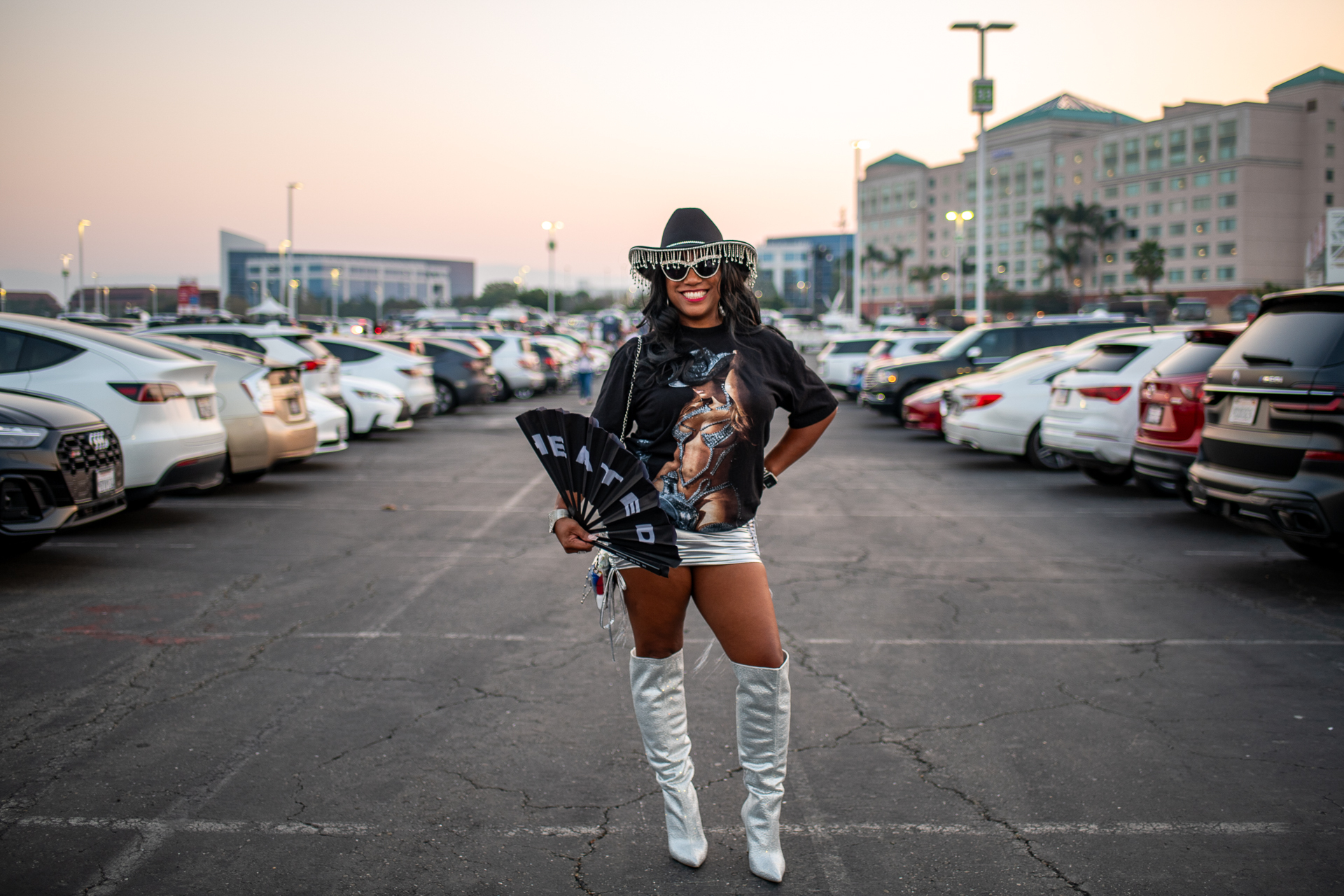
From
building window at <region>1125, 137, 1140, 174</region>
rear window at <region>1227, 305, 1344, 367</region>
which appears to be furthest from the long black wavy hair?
building window at <region>1125, 137, 1140, 174</region>

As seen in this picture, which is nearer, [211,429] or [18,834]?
[18,834]

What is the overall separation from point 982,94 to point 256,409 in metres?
→ 24.8

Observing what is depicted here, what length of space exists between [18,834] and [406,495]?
797cm

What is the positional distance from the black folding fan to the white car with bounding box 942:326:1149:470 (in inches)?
440

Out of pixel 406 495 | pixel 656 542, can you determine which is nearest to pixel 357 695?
pixel 656 542

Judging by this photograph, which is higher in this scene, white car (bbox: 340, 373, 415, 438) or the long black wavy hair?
the long black wavy hair

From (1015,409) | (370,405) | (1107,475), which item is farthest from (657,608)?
(370,405)

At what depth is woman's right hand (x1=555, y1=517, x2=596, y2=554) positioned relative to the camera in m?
3.20

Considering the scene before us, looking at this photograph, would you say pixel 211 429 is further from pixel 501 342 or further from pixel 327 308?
pixel 327 308

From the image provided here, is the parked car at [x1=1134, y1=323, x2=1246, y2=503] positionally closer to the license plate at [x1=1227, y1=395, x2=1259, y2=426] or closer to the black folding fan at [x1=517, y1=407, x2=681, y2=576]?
the license plate at [x1=1227, y1=395, x2=1259, y2=426]

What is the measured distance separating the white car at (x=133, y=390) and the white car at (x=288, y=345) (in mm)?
5095

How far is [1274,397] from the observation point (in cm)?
673

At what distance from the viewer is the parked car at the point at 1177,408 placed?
8.91 meters

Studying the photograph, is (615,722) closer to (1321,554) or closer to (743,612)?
(743,612)
